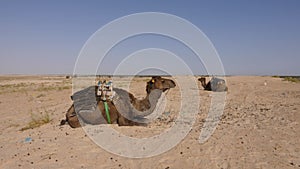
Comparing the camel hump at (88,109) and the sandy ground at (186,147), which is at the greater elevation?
the camel hump at (88,109)

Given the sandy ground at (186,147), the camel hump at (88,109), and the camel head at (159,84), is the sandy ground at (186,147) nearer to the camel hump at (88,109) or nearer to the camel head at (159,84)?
the camel hump at (88,109)

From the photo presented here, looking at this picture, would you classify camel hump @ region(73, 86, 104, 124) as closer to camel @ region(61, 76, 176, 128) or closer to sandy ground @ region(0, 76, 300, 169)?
camel @ region(61, 76, 176, 128)

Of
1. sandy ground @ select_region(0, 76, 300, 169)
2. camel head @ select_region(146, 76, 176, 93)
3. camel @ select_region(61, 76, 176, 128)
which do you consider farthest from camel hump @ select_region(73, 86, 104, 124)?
camel head @ select_region(146, 76, 176, 93)

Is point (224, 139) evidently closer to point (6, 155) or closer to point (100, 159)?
point (100, 159)

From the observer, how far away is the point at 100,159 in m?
6.05

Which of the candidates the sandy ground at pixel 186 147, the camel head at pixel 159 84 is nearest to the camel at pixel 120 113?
the camel head at pixel 159 84

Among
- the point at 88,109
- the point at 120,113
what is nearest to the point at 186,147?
the point at 120,113

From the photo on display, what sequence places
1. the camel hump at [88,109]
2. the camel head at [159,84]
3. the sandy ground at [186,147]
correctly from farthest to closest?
1. the camel head at [159,84]
2. the camel hump at [88,109]
3. the sandy ground at [186,147]

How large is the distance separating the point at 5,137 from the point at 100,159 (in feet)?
13.4

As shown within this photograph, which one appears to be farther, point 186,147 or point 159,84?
point 159,84

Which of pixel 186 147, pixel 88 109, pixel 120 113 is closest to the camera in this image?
pixel 186 147

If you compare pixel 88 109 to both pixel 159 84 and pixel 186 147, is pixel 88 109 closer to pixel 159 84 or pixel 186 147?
pixel 159 84

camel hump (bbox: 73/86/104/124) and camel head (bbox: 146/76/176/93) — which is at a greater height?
camel head (bbox: 146/76/176/93)

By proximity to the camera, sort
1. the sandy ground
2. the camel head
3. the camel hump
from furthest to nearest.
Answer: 1. the camel head
2. the camel hump
3. the sandy ground
